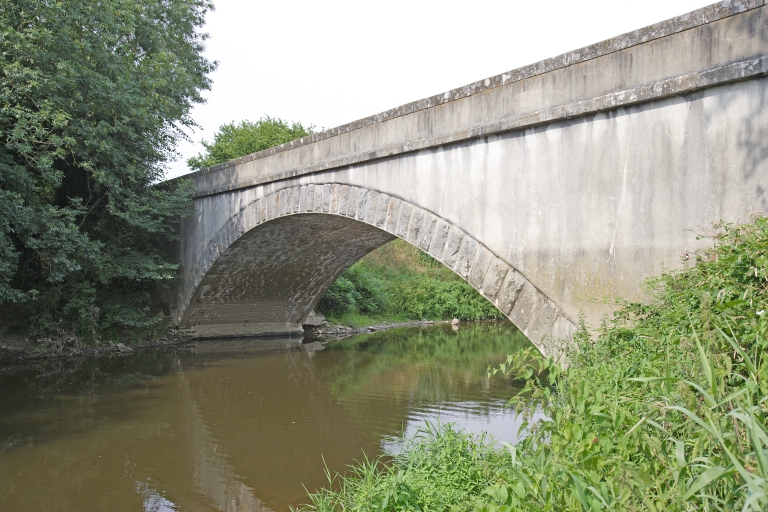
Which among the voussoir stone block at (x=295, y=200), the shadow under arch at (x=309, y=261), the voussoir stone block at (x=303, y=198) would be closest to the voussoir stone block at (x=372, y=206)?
the shadow under arch at (x=309, y=261)

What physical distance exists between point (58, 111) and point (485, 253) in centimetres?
664

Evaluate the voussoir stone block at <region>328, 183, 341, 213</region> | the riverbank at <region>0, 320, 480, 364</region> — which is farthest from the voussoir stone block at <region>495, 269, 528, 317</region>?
the riverbank at <region>0, 320, 480, 364</region>

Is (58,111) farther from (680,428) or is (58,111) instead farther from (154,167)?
(680,428)

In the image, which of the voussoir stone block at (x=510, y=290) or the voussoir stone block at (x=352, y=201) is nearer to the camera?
the voussoir stone block at (x=510, y=290)

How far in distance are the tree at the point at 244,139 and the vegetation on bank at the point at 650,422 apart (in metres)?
18.4

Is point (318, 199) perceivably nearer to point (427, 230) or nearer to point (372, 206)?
point (372, 206)

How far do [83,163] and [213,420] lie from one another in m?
4.95

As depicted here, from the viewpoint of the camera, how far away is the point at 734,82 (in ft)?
12.5

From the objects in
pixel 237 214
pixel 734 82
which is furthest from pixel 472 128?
pixel 237 214

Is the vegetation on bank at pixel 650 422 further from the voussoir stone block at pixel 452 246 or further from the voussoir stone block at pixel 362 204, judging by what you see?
the voussoir stone block at pixel 362 204

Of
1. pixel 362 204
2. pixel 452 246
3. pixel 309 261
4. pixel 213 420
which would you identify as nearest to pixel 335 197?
pixel 362 204

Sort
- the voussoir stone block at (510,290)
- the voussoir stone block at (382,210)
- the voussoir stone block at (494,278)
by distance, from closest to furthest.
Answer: the voussoir stone block at (510,290), the voussoir stone block at (494,278), the voussoir stone block at (382,210)

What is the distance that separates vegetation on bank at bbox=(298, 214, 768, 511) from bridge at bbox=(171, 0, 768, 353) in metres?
0.41

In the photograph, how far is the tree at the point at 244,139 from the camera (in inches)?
838
